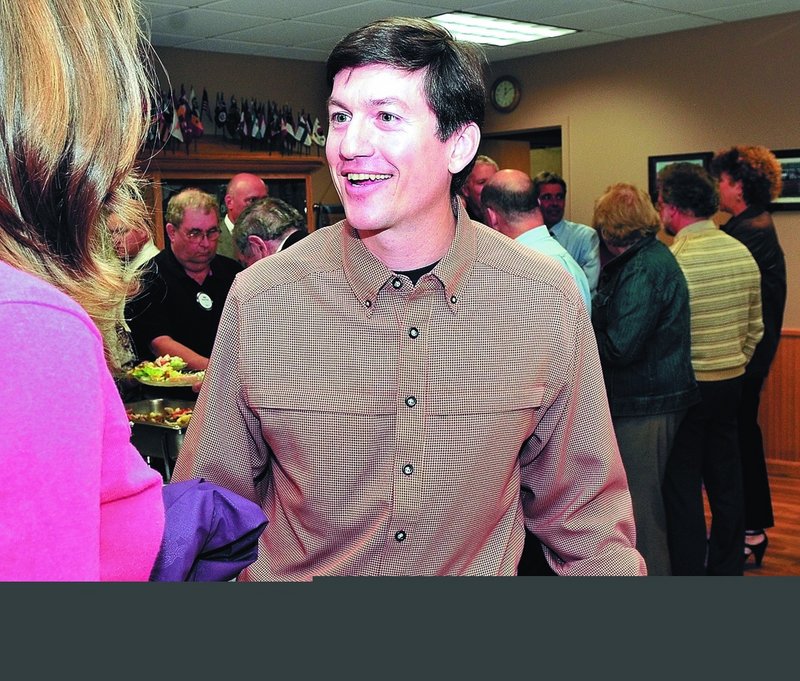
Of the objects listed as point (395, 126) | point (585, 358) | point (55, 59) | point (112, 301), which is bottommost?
point (585, 358)

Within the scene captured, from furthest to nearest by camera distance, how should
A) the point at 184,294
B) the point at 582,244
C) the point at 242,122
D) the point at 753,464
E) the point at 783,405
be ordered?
the point at 242,122, the point at 783,405, the point at 582,244, the point at 753,464, the point at 184,294

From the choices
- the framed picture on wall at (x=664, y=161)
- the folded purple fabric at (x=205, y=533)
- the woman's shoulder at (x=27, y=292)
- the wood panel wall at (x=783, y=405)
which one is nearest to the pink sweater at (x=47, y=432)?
the woman's shoulder at (x=27, y=292)

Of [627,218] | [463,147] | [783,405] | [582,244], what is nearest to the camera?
[463,147]

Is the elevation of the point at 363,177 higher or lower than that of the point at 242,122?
lower

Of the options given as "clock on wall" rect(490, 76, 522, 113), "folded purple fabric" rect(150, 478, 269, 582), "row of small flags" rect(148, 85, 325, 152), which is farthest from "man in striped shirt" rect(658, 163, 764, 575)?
"clock on wall" rect(490, 76, 522, 113)

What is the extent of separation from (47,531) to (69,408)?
67mm

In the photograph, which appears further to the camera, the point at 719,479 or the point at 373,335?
the point at 719,479

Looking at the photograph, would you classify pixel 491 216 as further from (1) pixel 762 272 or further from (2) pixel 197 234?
(1) pixel 762 272

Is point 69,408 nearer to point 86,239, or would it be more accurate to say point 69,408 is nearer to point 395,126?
point 86,239

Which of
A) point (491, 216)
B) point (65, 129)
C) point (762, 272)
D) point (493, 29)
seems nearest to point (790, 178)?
point (762, 272)

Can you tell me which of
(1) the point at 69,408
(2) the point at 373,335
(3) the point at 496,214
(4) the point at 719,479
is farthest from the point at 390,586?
(4) the point at 719,479

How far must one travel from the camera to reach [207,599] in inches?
11.0

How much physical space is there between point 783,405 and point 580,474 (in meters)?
5.65

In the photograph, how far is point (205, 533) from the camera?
2.97 ft
